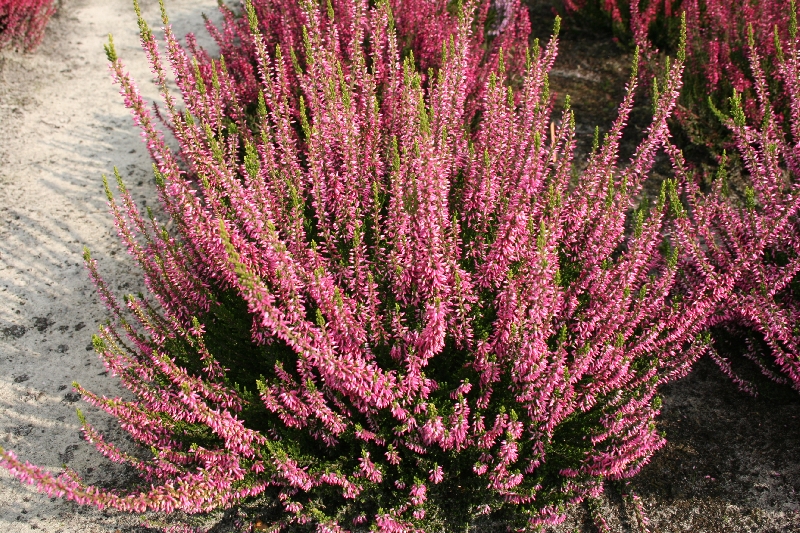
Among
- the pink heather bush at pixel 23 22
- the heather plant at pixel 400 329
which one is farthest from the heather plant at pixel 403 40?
the pink heather bush at pixel 23 22

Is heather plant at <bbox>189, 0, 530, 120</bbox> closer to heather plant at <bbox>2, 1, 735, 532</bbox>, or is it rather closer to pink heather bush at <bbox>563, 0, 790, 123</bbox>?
pink heather bush at <bbox>563, 0, 790, 123</bbox>

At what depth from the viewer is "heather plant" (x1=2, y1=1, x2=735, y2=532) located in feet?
7.95

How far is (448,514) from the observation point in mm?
2719

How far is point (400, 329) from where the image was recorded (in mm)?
2531

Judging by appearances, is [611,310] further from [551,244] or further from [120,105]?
[120,105]

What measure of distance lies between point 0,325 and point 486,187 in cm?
Answer: 292

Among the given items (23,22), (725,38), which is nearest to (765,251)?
(725,38)

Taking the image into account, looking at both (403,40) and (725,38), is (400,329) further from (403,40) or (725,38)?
(725,38)

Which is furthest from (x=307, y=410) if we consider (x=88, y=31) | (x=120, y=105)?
(x=88, y=31)

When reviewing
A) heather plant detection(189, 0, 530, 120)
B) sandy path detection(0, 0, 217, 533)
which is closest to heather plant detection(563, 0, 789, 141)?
heather plant detection(189, 0, 530, 120)

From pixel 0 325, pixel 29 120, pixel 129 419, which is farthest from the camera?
pixel 29 120

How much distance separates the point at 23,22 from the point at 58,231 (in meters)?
2.88

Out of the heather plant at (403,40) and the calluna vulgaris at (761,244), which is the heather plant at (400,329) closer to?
the calluna vulgaris at (761,244)

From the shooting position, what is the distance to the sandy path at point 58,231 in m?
3.18
